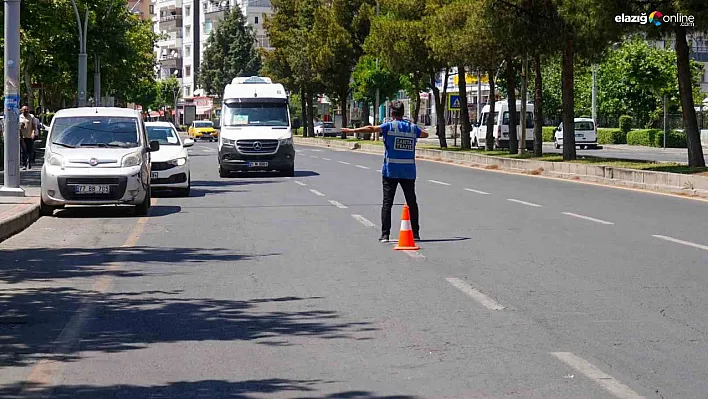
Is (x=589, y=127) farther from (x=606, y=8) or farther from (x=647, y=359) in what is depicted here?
(x=647, y=359)

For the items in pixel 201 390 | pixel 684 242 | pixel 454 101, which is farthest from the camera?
pixel 454 101

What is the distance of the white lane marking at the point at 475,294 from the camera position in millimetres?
9805

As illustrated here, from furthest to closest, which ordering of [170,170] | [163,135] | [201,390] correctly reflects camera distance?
[163,135] → [170,170] → [201,390]

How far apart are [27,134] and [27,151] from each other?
1.28m

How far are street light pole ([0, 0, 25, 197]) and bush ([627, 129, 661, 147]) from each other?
48.3 m

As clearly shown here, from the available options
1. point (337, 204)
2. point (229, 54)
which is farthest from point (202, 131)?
point (337, 204)

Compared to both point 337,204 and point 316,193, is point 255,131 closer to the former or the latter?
point 316,193

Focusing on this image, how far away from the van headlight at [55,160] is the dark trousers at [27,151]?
15.6 meters

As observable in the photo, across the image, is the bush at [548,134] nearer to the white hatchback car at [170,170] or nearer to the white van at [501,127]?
the white van at [501,127]

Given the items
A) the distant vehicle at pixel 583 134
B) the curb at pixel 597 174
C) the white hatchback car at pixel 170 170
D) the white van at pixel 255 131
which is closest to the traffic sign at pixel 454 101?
the curb at pixel 597 174

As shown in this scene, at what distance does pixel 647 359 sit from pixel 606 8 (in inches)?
928

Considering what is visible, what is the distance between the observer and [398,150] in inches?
602

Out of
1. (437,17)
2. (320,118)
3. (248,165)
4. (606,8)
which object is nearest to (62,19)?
(437,17)

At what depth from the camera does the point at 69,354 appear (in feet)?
25.8
